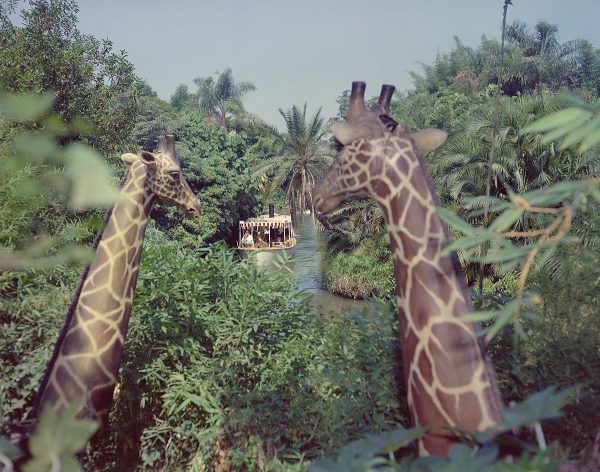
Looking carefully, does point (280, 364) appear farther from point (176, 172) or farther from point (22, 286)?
point (22, 286)

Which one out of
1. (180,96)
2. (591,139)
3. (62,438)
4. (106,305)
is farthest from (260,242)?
(180,96)

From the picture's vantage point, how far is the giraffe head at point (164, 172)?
3498 mm

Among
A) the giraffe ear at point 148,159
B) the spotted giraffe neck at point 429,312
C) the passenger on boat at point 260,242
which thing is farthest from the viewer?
the passenger on boat at point 260,242

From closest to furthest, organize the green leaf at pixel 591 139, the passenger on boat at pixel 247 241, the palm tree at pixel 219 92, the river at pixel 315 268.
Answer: the green leaf at pixel 591 139 → the river at pixel 315 268 → the passenger on boat at pixel 247 241 → the palm tree at pixel 219 92

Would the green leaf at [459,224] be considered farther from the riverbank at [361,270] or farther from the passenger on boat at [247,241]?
the passenger on boat at [247,241]

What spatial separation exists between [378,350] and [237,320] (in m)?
1.29

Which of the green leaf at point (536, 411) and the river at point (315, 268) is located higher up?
the river at point (315, 268)

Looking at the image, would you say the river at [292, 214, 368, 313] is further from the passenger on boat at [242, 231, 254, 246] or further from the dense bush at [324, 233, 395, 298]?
the passenger on boat at [242, 231, 254, 246]

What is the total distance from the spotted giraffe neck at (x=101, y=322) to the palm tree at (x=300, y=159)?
65.6 feet

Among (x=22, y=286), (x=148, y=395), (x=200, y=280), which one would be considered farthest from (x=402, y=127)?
(x=22, y=286)

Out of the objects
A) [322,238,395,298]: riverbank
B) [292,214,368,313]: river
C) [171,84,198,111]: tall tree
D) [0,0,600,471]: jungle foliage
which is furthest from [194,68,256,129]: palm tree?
[0,0,600,471]: jungle foliage

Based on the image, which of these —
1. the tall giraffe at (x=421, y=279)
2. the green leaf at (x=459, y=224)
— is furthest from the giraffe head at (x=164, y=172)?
the green leaf at (x=459, y=224)

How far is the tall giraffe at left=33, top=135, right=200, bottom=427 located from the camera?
2.89 metres

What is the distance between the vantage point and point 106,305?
310cm
